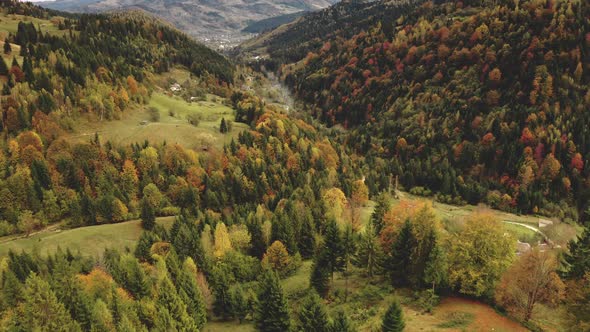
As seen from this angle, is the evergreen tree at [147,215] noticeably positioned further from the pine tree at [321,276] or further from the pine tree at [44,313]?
the pine tree at [321,276]

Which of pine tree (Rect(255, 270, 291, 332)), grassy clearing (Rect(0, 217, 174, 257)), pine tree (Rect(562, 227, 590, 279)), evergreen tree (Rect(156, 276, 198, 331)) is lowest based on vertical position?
grassy clearing (Rect(0, 217, 174, 257))

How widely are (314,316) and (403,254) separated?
26968 millimetres

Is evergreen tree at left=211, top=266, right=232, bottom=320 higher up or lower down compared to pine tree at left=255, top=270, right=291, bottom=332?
lower down

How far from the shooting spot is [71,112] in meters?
181

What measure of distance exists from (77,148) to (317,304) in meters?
139

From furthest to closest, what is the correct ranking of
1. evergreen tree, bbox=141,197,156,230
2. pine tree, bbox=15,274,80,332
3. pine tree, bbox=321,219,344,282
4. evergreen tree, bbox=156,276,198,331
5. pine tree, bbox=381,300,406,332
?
evergreen tree, bbox=141,197,156,230 < pine tree, bbox=321,219,344,282 < evergreen tree, bbox=156,276,198,331 < pine tree, bbox=15,274,80,332 < pine tree, bbox=381,300,406,332

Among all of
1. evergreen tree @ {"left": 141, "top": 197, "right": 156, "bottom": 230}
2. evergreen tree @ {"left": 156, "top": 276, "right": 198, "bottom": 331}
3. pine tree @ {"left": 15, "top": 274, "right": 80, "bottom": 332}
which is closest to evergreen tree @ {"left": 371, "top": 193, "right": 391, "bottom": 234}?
evergreen tree @ {"left": 156, "top": 276, "right": 198, "bottom": 331}

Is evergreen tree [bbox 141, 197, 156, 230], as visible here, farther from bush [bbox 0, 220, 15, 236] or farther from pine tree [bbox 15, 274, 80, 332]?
pine tree [bbox 15, 274, 80, 332]

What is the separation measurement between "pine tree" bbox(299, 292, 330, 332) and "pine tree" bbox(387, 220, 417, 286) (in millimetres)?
24723

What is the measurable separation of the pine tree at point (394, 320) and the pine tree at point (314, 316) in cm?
879

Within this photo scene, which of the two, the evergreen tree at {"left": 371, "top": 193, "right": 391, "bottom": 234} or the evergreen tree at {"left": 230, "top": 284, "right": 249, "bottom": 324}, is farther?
the evergreen tree at {"left": 371, "top": 193, "right": 391, "bottom": 234}

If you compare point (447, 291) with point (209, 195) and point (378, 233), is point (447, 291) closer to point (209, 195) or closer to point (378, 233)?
point (378, 233)

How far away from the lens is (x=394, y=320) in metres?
53.0

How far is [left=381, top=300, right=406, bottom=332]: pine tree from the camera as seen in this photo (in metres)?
52.8
